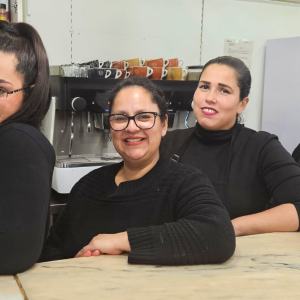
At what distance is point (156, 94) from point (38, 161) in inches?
19.6

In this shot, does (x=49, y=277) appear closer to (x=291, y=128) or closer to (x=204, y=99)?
(x=204, y=99)

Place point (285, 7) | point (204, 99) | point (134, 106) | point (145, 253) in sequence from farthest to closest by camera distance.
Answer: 1. point (285, 7)
2. point (204, 99)
3. point (134, 106)
4. point (145, 253)

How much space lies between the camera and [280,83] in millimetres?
3029

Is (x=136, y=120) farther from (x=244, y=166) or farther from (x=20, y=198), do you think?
(x=244, y=166)

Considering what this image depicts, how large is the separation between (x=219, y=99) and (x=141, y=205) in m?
0.68

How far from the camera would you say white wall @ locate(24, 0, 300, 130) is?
97.6 inches

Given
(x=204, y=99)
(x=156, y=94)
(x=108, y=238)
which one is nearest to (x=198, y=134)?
(x=204, y=99)

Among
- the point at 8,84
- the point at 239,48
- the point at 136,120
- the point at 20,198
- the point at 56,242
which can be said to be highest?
the point at 239,48

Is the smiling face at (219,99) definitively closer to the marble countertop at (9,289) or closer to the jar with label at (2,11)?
the marble countertop at (9,289)

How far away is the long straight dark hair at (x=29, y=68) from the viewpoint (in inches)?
36.7

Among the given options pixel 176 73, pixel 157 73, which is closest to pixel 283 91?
pixel 176 73

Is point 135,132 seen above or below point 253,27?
below

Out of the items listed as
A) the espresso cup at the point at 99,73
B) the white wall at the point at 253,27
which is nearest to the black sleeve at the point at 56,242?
the espresso cup at the point at 99,73

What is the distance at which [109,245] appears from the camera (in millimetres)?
928
